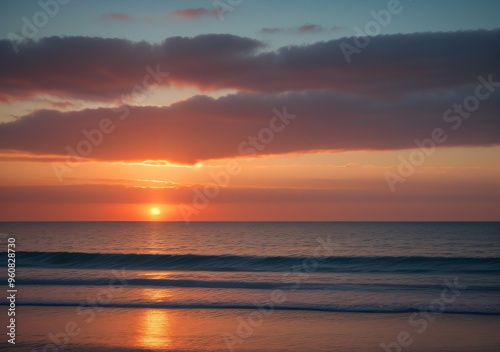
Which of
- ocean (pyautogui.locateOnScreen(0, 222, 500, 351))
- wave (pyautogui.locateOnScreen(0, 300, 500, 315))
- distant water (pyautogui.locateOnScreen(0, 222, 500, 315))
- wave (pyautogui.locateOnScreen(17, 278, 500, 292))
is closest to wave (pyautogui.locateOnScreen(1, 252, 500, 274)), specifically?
distant water (pyautogui.locateOnScreen(0, 222, 500, 315))

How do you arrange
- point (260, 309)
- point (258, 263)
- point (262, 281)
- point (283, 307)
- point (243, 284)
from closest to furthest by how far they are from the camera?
point (260, 309)
point (283, 307)
point (243, 284)
point (262, 281)
point (258, 263)

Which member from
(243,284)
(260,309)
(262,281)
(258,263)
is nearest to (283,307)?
(260,309)

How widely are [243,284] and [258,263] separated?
11.6m

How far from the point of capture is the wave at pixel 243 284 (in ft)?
72.4

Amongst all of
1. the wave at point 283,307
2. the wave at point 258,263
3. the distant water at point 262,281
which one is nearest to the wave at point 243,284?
the distant water at point 262,281

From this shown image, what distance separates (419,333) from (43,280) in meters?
18.4

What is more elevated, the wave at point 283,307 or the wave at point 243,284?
the wave at point 243,284

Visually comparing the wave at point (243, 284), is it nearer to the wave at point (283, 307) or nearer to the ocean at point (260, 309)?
the ocean at point (260, 309)

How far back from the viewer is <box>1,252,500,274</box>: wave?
31062 mm

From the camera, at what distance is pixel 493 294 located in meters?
20.0

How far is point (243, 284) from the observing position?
23953 millimetres

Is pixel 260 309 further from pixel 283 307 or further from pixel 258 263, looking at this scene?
pixel 258 263

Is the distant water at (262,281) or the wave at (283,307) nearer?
the wave at (283,307)

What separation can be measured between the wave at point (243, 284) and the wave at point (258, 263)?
6555mm
